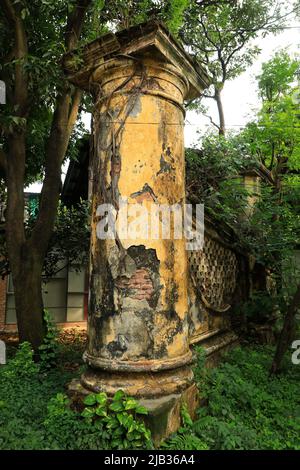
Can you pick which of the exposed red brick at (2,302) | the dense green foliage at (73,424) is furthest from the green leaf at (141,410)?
the exposed red brick at (2,302)

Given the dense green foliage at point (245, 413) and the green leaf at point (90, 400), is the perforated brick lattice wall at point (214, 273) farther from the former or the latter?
the green leaf at point (90, 400)

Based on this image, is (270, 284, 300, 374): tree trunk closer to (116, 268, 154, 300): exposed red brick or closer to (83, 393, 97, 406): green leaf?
(116, 268, 154, 300): exposed red brick

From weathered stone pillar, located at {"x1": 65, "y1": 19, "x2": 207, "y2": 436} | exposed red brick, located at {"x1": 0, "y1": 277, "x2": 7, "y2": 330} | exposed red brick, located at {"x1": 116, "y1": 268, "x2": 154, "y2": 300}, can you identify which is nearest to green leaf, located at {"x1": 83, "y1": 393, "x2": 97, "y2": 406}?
weathered stone pillar, located at {"x1": 65, "y1": 19, "x2": 207, "y2": 436}

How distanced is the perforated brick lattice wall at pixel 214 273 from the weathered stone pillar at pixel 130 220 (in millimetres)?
1271

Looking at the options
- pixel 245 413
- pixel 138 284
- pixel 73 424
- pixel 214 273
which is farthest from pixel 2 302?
pixel 245 413

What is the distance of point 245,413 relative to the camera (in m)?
3.24

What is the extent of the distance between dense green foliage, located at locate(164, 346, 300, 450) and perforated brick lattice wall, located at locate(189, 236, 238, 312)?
1.06 metres

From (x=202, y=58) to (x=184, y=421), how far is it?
10.8 m

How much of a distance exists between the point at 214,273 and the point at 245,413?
2.16 m

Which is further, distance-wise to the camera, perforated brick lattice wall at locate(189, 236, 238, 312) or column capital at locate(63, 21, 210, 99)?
perforated brick lattice wall at locate(189, 236, 238, 312)

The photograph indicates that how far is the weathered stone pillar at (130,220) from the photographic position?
283 centimetres

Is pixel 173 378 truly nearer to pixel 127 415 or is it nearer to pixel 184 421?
pixel 184 421

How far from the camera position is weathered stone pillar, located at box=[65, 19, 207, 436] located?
9.28 feet

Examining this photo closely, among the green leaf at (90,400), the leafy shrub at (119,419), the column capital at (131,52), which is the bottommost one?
the leafy shrub at (119,419)
